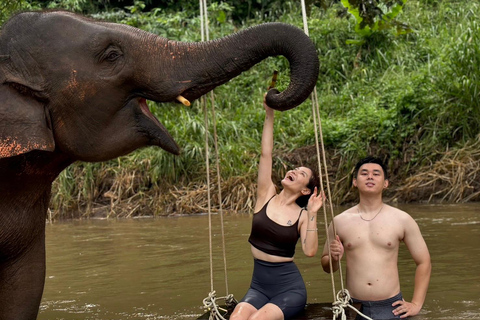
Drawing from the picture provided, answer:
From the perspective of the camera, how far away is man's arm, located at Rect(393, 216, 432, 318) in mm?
4355

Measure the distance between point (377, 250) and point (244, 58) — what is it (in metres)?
1.78

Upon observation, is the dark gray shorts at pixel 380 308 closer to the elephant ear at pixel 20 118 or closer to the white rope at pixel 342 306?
the white rope at pixel 342 306

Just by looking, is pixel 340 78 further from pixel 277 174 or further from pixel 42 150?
pixel 42 150

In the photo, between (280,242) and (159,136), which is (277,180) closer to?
(280,242)

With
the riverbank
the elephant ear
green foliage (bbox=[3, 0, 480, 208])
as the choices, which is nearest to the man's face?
the elephant ear

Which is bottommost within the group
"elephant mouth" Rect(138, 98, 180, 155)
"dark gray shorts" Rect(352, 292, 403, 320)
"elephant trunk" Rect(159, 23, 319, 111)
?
"dark gray shorts" Rect(352, 292, 403, 320)

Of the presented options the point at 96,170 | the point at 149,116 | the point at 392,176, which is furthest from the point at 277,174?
the point at 149,116

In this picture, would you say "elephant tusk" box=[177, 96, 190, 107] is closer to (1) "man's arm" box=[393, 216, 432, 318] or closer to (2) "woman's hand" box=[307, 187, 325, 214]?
(2) "woman's hand" box=[307, 187, 325, 214]

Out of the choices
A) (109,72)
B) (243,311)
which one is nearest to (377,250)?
(243,311)

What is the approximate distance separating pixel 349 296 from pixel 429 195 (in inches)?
247

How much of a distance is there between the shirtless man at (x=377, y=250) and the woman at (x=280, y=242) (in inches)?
8.6

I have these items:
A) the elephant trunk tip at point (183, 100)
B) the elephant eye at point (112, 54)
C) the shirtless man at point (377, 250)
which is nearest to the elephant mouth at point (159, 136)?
the elephant trunk tip at point (183, 100)

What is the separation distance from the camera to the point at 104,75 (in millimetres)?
3100

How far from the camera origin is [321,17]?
15.3m
